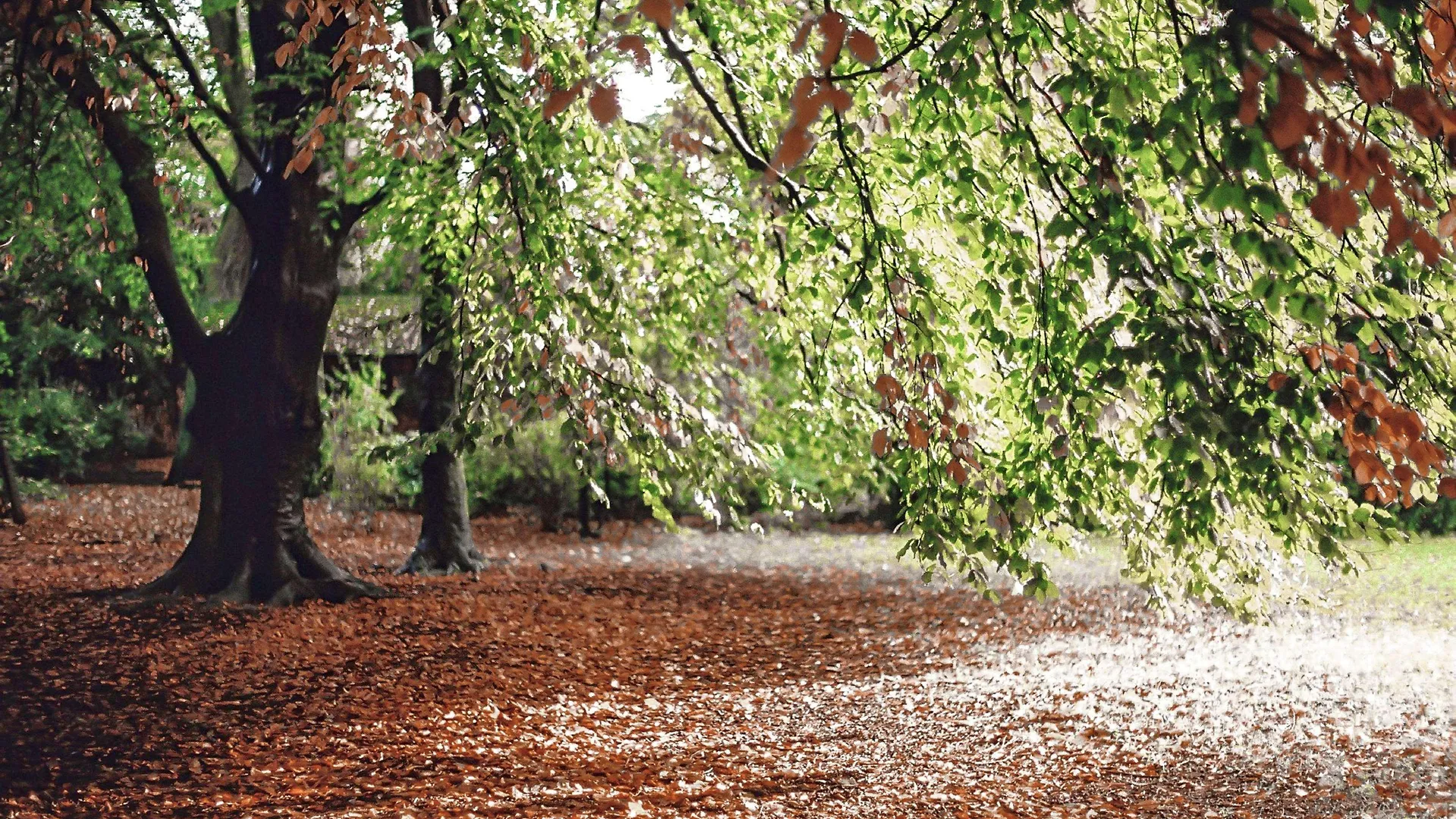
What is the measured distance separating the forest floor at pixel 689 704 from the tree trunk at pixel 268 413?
0.48 m

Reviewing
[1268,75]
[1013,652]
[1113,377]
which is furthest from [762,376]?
[1268,75]

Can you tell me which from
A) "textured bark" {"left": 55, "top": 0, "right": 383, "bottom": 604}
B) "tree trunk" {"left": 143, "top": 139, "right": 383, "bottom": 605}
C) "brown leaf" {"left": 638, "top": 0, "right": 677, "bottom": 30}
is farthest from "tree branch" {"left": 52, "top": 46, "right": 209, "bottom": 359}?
"brown leaf" {"left": 638, "top": 0, "right": 677, "bottom": 30}

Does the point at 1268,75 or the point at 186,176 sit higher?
the point at 186,176

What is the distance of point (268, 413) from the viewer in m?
8.51

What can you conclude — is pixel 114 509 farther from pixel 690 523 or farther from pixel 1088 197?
pixel 1088 197

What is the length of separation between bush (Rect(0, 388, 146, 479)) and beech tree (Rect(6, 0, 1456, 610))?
23.4 ft

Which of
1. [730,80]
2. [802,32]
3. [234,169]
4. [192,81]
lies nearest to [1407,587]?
[730,80]

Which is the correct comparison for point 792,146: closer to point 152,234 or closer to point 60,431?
point 152,234

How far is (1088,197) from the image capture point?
13.3 ft

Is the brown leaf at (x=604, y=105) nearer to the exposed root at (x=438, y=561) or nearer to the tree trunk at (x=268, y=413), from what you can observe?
the tree trunk at (x=268, y=413)

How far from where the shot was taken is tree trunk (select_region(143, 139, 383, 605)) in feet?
27.8

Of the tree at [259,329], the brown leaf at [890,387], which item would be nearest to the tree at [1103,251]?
the brown leaf at [890,387]

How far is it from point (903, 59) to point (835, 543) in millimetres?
11478

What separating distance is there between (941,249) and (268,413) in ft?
18.3
